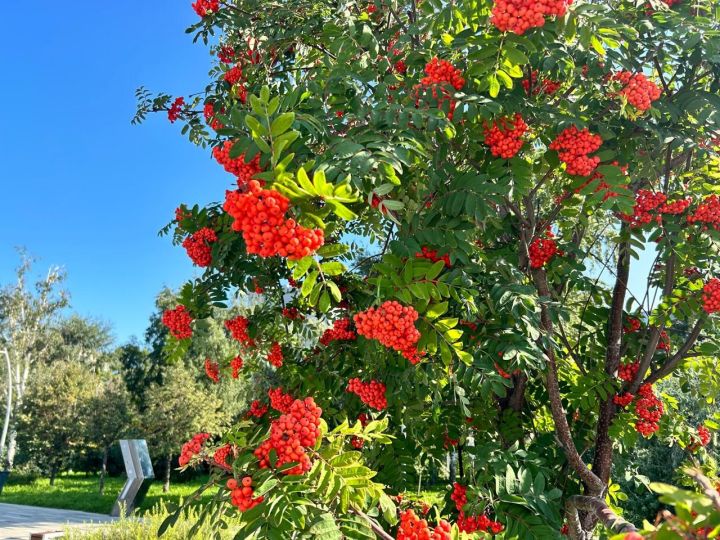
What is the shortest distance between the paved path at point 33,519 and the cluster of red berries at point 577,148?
460 inches

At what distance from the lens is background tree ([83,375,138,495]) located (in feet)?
68.0

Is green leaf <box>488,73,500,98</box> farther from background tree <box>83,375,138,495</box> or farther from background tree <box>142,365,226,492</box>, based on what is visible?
background tree <box>83,375,138,495</box>

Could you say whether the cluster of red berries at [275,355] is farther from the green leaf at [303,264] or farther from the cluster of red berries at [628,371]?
the cluster of red berries at [628,371]

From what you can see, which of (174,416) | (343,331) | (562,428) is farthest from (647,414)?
(174,416)

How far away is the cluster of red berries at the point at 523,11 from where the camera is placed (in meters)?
2.36

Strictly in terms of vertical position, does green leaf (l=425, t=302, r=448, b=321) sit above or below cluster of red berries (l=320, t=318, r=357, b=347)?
below

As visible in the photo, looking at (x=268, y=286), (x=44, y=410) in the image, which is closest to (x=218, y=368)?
(x=268, y=286)

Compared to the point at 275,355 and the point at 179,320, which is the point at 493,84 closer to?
the point at 179,320

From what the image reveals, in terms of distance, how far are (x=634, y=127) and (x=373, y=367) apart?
2.15m

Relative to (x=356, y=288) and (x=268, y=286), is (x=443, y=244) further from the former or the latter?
(x=268, y=286)

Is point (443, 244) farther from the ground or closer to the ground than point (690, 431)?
farther from the ground


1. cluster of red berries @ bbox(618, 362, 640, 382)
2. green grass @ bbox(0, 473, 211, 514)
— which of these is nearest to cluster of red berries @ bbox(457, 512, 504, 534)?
cluster of red berries @ bbox(618, 362, 640, 382)

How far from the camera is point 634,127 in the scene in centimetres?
334

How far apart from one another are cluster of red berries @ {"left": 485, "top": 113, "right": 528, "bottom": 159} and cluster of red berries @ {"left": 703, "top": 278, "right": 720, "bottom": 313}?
1633mm
